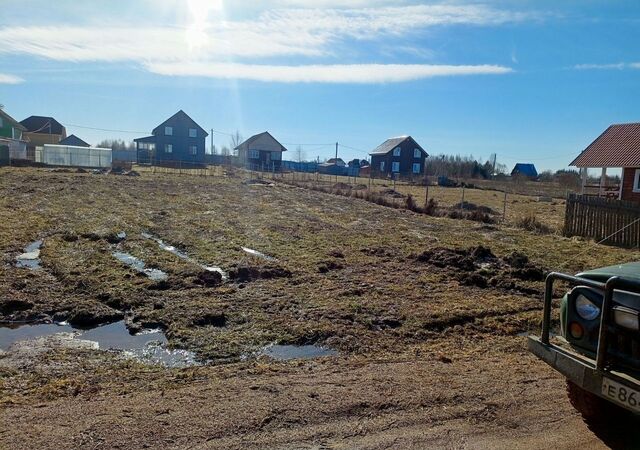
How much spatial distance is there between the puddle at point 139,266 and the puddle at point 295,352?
348 centimetres

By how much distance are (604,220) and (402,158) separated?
190 feet

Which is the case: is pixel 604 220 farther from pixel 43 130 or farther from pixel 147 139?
pixel 43 130

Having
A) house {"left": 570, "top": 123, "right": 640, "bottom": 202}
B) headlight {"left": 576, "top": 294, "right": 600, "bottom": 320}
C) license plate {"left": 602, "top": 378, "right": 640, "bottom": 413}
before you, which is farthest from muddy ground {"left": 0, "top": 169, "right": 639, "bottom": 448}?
house {"left": 570, "top": 123, "right": 640, "bottom": 202}

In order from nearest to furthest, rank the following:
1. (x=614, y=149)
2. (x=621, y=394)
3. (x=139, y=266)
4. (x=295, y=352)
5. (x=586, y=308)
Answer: (x=621, y=394) → (x=586, y=308) → (x=295, y=352) → (x=139, y=266) → (x=614, y=149)

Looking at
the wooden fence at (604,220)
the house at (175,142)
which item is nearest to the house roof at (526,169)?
the house at (175,142)

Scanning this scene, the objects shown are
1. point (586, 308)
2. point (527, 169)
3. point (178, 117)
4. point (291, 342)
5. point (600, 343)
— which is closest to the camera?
point (600, 343)

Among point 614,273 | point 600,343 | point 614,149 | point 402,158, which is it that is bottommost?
point 600,343

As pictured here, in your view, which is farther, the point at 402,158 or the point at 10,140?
the point at 402,158

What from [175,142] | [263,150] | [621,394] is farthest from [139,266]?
[263,150]

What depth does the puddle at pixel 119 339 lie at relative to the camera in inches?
199

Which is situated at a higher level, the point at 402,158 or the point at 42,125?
the point at 42,125

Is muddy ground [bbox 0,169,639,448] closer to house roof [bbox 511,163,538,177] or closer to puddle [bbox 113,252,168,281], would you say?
puddle [bbox 113,252,168,281]

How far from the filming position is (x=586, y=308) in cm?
335

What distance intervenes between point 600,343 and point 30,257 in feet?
32.2
